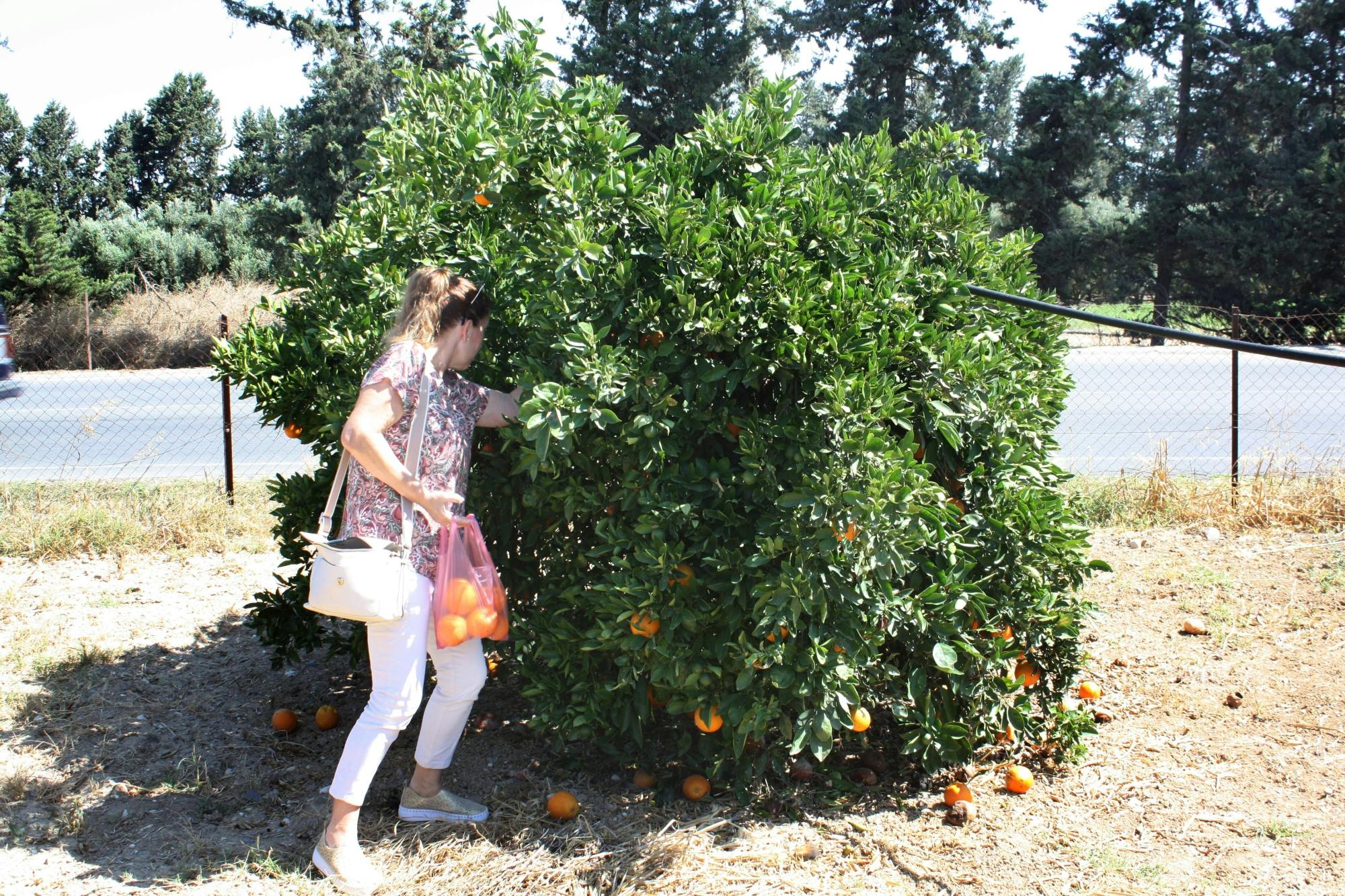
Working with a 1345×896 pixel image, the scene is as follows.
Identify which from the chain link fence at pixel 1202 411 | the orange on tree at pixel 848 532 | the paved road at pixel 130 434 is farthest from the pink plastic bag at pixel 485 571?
the paved road at pixel 130 434

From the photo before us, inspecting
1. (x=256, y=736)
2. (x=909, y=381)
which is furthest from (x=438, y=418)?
(x=256, y=736)

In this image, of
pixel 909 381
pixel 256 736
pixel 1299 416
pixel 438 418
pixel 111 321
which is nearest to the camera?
pixel 438 418

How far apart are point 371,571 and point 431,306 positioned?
0.75m

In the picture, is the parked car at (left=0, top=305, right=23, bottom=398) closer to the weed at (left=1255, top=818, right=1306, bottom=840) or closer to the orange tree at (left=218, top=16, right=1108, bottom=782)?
the orange tree at (left=218, top=16, right=1108, bottom=782)

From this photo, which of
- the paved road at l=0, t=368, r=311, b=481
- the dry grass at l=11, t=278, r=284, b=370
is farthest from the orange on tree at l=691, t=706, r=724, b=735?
the dry grass at l=11, t=278, r=284, b=370

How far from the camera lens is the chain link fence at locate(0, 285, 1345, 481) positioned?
909 centimetres

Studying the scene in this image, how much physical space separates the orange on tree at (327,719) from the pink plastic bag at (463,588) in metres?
1.15

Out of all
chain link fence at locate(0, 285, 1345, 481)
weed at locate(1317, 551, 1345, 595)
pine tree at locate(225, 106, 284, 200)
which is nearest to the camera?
weed at locate(1317, 551, 1345, 595)

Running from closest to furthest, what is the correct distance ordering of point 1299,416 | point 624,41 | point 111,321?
1. point 1299,416
2. point 111,321
3. point 624,41

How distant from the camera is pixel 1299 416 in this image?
11.8 meters

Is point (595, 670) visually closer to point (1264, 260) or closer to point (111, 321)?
point (111, 321)

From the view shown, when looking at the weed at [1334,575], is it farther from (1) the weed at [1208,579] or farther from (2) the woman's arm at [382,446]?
(2) the woman's arm at [382,446]

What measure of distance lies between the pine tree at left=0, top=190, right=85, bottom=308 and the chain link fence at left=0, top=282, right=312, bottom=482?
0.59m

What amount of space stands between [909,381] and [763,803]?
138 cm
